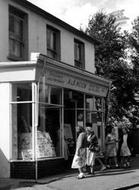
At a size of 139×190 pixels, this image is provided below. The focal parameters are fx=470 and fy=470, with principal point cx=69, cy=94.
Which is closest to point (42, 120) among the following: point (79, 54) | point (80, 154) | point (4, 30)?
point (80, 154)

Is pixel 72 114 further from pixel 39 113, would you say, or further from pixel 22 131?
pixel 22 131

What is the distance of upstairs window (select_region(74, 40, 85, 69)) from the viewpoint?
23.8 m

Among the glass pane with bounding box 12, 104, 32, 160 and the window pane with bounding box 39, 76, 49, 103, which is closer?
the glass pane with bounding box 12, 104, 32, 160

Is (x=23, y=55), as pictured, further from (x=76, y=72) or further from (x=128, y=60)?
(x=128, y=60)

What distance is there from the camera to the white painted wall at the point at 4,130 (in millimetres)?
16062

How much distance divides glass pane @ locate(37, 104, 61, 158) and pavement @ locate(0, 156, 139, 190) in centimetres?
95

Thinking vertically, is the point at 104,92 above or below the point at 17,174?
above

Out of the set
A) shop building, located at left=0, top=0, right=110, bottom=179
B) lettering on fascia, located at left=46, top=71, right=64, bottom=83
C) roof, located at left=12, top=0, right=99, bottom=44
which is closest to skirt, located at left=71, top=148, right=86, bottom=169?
shop building, located at left=0, top=0, right=110, bottom=179

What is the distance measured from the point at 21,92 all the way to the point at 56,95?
6.46 feet

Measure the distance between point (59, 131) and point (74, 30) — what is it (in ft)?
20.9

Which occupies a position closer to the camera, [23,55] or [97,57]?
[23,55]

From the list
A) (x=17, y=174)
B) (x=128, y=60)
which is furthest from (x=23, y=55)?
(x=128, y=60)

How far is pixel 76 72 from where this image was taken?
19.0 meters

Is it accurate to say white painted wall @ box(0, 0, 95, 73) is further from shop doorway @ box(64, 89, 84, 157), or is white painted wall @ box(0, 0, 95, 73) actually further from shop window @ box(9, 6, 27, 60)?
shop doorway @ box(64, 89, 84, 157)
